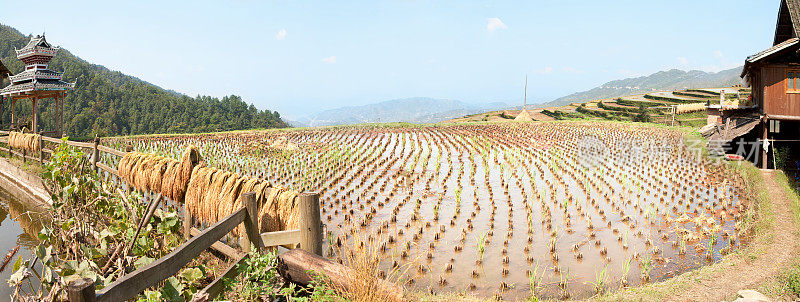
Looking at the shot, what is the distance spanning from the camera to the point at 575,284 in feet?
18.6

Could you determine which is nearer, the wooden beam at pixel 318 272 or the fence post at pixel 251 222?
the wooden beam at pixel 318 272

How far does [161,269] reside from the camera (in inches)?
115

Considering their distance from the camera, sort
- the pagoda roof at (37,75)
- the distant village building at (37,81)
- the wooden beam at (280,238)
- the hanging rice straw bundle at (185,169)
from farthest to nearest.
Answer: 1. the pagoda roof at (37,75)
2. the distant village building at (37,81)
3. the hanging rice straw bundle at (185,169)
4. the wooden beam at (280,238)

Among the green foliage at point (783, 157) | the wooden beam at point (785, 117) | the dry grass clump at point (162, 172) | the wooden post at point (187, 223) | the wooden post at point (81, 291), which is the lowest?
the green foliage at point (783, 157)

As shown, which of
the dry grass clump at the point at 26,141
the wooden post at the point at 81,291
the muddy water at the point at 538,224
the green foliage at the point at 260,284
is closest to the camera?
the wooden post at the point at 81,291

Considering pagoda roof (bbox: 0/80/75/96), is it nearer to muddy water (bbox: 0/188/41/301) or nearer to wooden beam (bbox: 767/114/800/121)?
muddy water (bbox: 0/188/41/301)

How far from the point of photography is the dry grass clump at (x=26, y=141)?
37.2 ft

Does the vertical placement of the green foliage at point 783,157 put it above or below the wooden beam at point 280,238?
below

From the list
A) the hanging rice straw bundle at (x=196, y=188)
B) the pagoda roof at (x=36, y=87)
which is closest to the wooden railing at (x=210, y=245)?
the hanging rice straw bundle at (x=196, y=188)

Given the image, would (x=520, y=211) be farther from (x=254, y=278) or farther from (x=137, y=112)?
(x=137, y=112)

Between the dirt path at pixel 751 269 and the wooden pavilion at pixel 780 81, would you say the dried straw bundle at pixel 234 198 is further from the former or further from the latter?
the wooden pavilion at pixel 780 81

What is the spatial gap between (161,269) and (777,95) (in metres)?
16.6

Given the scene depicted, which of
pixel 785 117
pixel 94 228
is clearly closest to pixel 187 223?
pixel 94 228

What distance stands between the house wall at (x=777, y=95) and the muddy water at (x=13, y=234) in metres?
17.9
